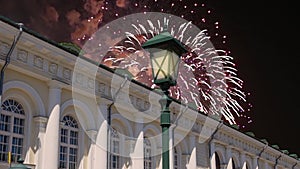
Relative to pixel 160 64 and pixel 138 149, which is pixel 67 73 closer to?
pixel 138 149

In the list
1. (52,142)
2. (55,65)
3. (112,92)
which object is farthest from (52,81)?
(112,92)

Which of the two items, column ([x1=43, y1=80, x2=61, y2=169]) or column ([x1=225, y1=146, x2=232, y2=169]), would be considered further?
column ([x1=225, y1=146, x2=232, y2=169])

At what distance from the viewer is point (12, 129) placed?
15852 mm

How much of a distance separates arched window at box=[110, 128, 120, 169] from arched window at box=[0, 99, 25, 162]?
207 inches

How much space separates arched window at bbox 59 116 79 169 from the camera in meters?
17.9

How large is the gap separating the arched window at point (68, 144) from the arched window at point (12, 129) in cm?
202

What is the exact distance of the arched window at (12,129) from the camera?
15516 millimetres

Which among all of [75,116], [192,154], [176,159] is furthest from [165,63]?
[192,154]

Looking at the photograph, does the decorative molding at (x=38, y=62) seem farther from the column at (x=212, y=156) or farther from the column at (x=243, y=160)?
the column at (x=243, y=160)

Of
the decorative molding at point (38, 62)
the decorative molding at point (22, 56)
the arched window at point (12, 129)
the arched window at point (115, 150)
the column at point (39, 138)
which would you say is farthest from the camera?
the arched window at point (115, 150)

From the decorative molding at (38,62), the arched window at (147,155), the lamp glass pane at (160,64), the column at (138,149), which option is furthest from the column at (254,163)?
the lamp glass pane at (160,64)

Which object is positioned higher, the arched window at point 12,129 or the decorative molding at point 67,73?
the decorative molding at point 67,73

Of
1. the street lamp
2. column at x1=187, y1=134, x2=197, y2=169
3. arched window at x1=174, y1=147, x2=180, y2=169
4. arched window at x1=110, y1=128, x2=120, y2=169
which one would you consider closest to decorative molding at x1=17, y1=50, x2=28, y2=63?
arched window at x1=110, y1=128, x2=120, y2=169

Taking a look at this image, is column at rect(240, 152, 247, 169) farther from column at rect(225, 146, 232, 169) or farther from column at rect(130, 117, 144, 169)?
column at rect(130, 117, 144, 169)
